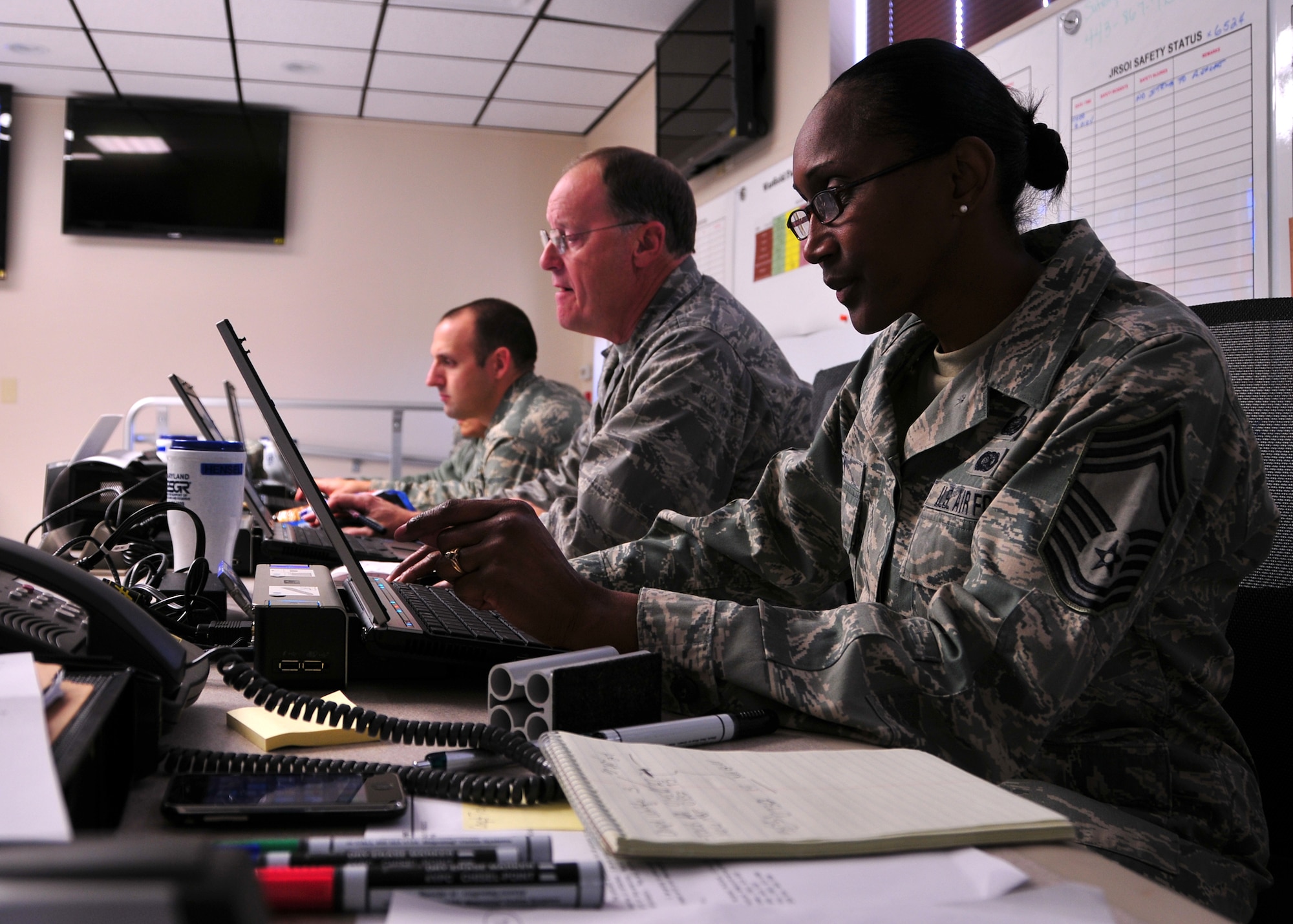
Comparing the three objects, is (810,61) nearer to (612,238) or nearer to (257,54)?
(612,238)

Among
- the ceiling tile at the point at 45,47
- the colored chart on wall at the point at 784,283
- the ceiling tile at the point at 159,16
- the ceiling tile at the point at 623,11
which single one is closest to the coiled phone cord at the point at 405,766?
the colored chart on wall at the point at 784,283

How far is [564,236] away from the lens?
198cm

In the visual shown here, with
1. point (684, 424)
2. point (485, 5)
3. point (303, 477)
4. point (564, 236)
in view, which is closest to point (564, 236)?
point (564, 236)

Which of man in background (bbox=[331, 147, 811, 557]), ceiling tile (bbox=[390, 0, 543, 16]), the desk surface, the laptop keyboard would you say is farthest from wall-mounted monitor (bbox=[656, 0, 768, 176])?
the desk surface

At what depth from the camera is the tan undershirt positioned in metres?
1.04

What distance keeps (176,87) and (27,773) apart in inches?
189

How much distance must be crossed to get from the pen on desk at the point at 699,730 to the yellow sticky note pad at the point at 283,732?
5.9 inches

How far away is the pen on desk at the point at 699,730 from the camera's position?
23.5 inches

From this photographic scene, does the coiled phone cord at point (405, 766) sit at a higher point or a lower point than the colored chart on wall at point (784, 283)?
lower

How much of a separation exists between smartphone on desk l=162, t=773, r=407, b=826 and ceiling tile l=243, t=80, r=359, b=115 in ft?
14.7

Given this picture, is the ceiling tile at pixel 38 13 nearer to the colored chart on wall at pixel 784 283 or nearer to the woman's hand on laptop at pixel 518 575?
the colored chart on wall at pixel 784 283

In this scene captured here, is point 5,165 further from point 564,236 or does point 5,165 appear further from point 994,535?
point 994,535

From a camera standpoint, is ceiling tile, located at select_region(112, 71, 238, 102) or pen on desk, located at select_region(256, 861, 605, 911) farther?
ceiling tile, located at select_region(112, 71, 238, 102)

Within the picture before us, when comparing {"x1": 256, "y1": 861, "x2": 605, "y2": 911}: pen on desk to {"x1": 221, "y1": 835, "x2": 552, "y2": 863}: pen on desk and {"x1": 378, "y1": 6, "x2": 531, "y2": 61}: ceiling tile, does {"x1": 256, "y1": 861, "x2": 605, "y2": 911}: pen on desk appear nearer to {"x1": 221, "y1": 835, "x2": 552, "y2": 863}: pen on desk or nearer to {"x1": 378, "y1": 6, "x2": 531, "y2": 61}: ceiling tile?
{"x1": 221, "y1": 835, "x2": 552, "y2": 863}: pen on desk
